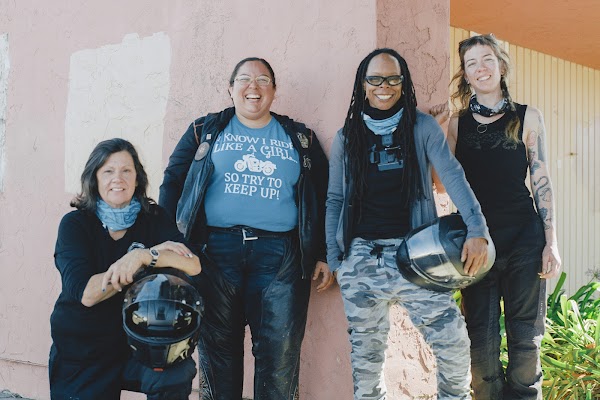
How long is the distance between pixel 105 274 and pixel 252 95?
1213 millimetres

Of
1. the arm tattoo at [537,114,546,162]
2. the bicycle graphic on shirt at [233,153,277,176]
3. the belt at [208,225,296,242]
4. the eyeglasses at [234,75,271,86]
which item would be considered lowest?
the belt at [208,225,296,242]

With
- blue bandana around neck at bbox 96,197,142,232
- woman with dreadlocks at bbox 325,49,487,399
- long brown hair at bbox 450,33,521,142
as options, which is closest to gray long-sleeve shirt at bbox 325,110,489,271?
woman with dreadlocks at bbox 325,49,487,399

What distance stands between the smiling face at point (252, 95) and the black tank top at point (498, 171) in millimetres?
1021

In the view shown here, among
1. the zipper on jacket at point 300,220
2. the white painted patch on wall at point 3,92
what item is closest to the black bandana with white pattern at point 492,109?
the zipper on jacket at point 300,220

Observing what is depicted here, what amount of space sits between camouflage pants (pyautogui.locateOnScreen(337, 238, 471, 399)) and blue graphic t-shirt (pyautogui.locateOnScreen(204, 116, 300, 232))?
19.2 inches

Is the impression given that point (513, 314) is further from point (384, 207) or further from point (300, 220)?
point (300, 220)

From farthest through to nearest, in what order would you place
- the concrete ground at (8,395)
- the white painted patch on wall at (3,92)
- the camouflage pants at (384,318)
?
the white painted patch on wall at (3,92), the concrete ground at (8,395), the camouflage pants at (384,318)

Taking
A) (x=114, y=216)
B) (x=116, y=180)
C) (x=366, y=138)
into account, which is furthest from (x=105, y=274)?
(x=366, y=138)

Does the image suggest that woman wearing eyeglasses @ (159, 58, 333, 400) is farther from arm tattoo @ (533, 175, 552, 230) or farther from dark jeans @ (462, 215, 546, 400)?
arm tattoo @ (533, 175, 552, 230)

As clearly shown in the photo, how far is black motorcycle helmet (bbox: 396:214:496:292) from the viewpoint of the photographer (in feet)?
11.1

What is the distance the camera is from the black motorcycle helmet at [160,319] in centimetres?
316

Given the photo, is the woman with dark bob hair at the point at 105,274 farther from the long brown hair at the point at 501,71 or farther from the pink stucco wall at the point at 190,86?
the long brown hair at the point at 501,71

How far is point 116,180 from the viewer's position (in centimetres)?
348

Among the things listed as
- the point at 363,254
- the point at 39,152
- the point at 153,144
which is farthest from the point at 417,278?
the point at 39,152
